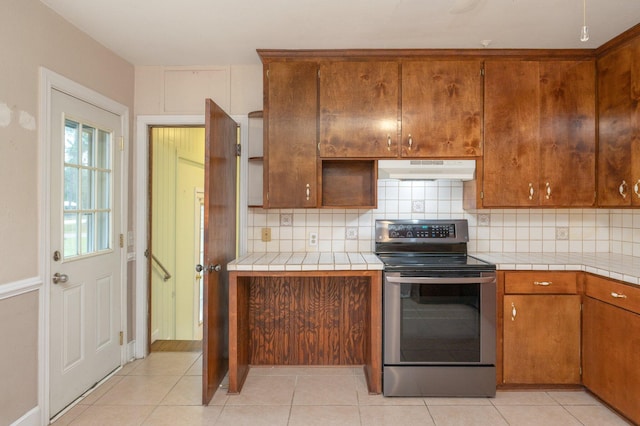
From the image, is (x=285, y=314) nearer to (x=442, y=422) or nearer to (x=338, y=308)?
(x=338, y=308)

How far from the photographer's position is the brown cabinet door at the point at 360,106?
2.76 meters

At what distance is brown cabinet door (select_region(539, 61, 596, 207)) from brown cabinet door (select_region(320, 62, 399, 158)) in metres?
1.08

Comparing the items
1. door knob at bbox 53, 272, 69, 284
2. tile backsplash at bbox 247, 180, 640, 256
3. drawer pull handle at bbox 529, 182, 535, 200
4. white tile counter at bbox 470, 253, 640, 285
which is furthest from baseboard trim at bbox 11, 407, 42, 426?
drawer pull handle at bbox 529, 182, 535, 200

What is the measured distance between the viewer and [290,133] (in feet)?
9.07

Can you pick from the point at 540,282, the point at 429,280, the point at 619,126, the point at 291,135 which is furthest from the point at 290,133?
the point at 619,126

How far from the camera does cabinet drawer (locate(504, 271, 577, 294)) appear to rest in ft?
8.26

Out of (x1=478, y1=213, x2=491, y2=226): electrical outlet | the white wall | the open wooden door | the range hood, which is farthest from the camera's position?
(x1=478, y1=213, x2=491, y2=226): electrical outlet

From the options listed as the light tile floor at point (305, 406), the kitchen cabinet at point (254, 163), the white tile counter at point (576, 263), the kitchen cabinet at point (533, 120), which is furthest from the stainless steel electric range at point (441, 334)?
the kitchen cabinet at point (254, 163)

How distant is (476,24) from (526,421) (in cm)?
241

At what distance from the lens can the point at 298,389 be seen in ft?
8.63

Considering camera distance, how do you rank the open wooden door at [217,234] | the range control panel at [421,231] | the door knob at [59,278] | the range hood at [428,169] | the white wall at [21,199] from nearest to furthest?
the white wall at [21,199]
the door knob at [59,278]
the open wooden door at [217,234]
the range hood at [428,169]
the range control panel at [421,231]

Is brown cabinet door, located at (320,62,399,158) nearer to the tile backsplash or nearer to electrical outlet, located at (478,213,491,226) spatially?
the tile backsplash

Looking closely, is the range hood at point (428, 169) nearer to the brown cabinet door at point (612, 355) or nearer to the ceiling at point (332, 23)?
the ceiling at point (332, 23)

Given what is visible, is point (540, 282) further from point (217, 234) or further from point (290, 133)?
point (217, 234)
